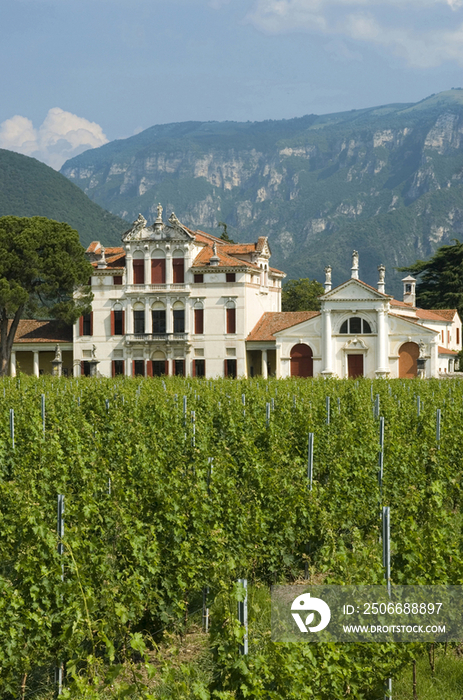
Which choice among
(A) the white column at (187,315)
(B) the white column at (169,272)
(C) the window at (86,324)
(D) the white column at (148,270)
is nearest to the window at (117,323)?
(C) the window at (86,324)

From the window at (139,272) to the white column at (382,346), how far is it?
14253mm

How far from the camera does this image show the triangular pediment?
1777 inches

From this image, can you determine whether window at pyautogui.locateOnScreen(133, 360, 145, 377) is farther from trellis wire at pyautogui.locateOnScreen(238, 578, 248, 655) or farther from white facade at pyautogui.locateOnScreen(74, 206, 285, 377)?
trellis wire at pyautogui.locateOnScreen(238, 578, 248, 655)

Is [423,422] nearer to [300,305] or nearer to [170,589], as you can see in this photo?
[170,589]

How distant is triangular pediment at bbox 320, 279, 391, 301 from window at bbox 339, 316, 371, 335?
1.18 metres

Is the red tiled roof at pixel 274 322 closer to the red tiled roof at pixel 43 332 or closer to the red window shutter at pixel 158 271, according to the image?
the red window shutter at pixel 158 271

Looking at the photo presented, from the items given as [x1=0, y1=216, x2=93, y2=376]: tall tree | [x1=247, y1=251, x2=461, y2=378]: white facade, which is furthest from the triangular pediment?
[x1=0, y1=216, x2=93, y2=376]: tall tree

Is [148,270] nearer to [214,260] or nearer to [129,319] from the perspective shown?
[129,319]

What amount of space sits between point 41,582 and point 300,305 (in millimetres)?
68213

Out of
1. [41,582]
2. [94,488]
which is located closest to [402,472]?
[94,488]

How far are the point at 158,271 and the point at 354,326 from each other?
12129 mm

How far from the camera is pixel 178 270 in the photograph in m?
48.8

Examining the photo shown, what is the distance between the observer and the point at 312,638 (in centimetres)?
672

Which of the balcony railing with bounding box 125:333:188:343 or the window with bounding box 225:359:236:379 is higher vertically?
the balcony railing with bounding box 125:333:188:343
